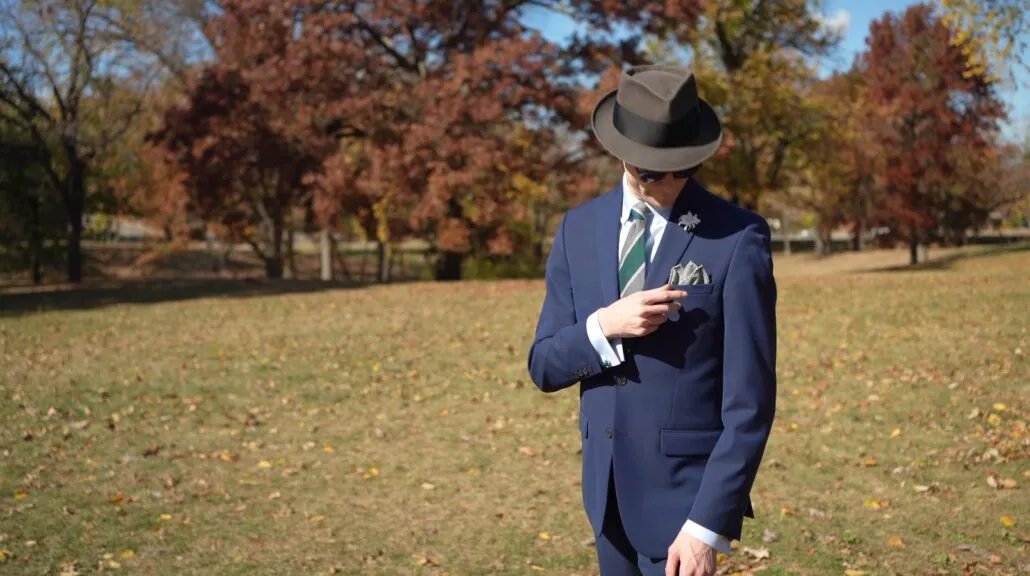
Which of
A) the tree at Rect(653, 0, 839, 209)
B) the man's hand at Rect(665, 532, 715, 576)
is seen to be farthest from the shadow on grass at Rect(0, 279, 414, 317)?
the man's hand at Rect(665, 532, 715, 576)

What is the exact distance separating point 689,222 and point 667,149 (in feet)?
0.73

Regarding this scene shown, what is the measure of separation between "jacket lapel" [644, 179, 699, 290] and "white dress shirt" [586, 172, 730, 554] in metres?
0.02

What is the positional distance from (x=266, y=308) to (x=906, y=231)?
27014mm

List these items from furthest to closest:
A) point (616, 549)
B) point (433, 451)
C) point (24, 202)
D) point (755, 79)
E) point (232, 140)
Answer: point (24, 202) → point (755, 79) → point (232, 140) → point (433, 451) → point (616, 549)

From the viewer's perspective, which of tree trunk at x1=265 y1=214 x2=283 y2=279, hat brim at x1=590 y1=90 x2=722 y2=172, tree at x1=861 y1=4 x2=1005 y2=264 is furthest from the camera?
tree at x1=861 y1=4 x2=1005 y2=264

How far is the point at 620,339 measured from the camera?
8.93ft

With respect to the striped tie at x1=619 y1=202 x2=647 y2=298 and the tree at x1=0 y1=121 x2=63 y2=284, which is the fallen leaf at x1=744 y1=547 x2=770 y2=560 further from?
the tree at x1=0 y1=121 x2=63 y2=284

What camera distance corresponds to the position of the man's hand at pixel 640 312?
2568 millimetres

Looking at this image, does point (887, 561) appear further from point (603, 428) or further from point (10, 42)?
point (10, 42)

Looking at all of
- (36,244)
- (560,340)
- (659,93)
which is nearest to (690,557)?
→ (560,340)

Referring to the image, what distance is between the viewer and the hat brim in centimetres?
267

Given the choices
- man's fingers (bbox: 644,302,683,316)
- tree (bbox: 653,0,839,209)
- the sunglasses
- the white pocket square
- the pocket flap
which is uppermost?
tree (bbox: 653,0,839,209)

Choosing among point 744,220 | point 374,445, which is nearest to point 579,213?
point 744,220

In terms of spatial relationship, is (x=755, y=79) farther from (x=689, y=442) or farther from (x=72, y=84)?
(x=689, y=442)
